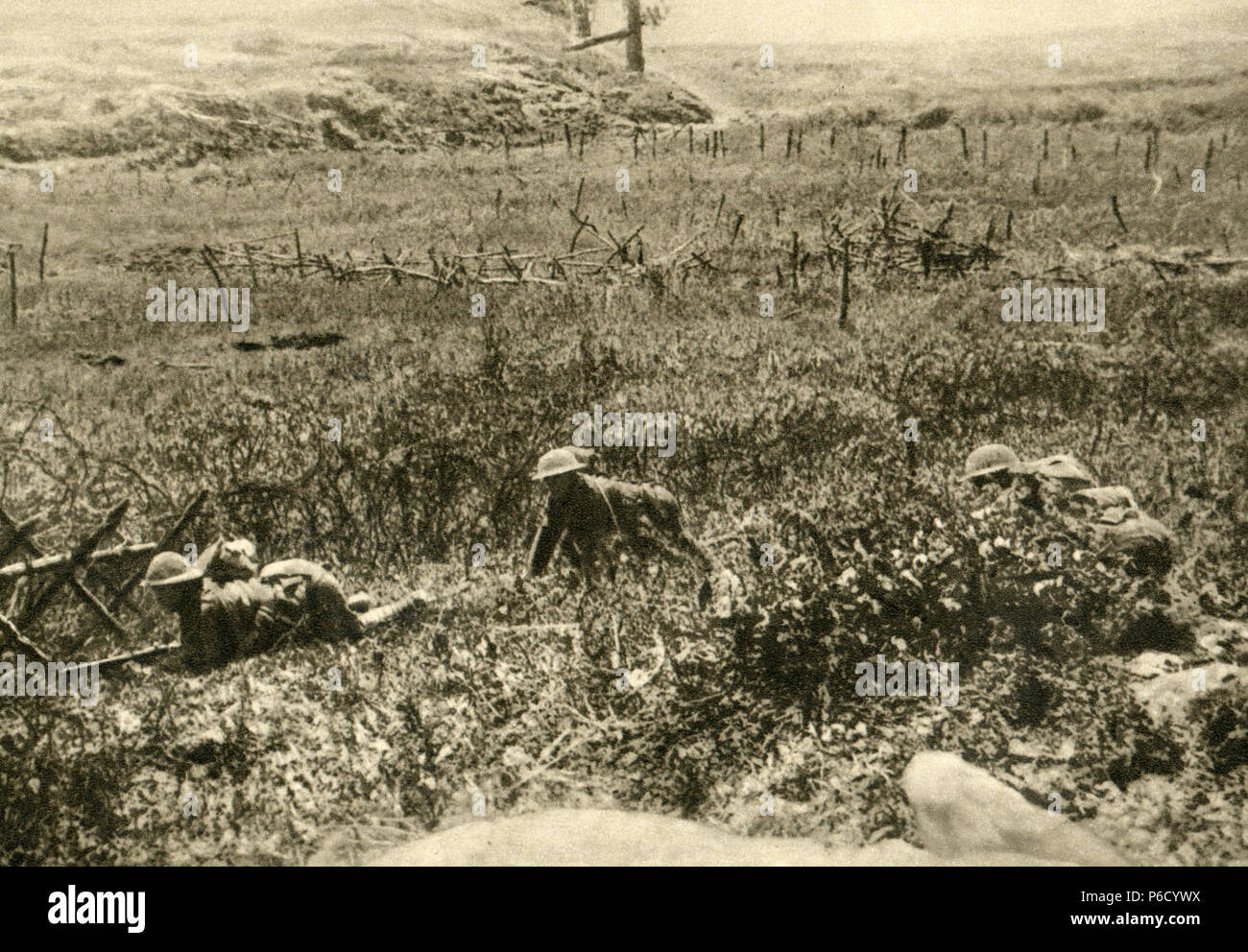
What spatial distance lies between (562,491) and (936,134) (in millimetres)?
4774

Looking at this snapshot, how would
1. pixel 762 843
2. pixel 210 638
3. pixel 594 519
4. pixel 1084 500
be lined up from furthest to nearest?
pixel 1084 500, pixel 594 519, pixel 210 638, pixel 762 843

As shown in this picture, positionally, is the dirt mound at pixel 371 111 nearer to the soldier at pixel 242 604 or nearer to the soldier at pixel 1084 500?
the soldier at pixel 242 604

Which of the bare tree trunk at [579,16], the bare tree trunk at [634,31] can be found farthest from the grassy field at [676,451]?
the bare tree trunk at [579,16]

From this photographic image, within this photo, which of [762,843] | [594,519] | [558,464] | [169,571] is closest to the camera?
[762,843]

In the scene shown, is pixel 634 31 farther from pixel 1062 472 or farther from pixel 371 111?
pixel 1062 472

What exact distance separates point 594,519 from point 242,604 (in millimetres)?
1831

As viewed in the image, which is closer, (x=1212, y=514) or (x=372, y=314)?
(x=1212, y=514)

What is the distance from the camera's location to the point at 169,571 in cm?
489

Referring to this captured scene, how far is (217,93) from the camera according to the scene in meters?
7.50

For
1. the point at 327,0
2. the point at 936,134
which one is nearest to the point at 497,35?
the point at 327,0

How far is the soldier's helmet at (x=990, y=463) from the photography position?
5.78 meters

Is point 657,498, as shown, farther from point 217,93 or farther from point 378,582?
point 217,93

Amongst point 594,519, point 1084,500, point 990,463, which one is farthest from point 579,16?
point 1084,500

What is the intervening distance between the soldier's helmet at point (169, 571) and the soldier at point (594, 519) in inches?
66.7
